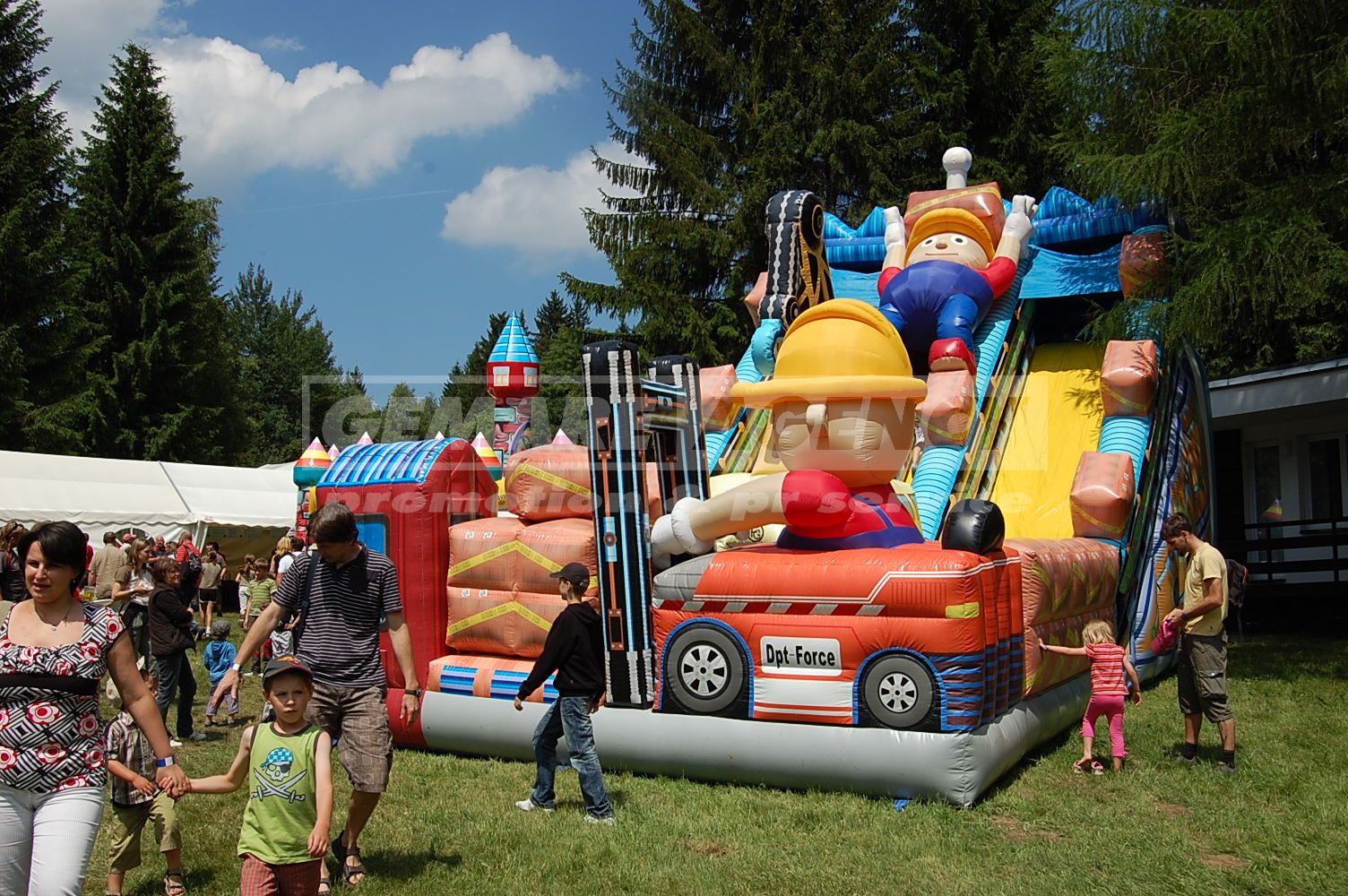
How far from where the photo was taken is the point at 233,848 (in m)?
5.02

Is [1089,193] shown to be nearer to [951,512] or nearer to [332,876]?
[951,512]

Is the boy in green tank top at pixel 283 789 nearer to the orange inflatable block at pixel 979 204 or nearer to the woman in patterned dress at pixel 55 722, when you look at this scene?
the woman in patterned dress at pixel 55 722

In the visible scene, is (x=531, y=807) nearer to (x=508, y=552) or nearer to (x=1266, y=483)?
(x=508, y=552)

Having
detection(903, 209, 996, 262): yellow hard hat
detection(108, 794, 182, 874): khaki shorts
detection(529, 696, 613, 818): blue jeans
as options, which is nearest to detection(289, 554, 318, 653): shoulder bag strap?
detection(108, 794, 182, 874): khaki shorts

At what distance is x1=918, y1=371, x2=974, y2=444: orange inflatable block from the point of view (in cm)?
920

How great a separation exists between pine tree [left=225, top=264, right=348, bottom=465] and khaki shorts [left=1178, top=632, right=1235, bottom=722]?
110ft

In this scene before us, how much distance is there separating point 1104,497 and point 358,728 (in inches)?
224

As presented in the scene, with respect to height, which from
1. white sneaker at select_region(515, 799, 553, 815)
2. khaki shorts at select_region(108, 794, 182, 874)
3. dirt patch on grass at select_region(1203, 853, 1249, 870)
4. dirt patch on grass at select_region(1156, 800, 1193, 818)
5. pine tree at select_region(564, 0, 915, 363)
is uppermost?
pine tree at select_region(564, 0, 915, 363)

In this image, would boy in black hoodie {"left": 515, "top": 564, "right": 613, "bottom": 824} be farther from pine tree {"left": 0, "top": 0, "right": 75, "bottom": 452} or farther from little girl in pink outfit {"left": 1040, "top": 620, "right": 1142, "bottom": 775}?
pine tree {"left": 0, "top": 0, "right": 75, "bottom": 452}

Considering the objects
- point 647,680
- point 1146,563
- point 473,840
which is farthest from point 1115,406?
point 473,840

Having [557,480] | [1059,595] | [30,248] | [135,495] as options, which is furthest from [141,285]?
[1059,595]

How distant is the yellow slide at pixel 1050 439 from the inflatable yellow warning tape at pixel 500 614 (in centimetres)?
437

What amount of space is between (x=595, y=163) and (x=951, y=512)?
56.2ft

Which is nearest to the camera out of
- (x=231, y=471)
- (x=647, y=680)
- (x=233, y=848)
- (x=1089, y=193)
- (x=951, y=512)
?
(x=233, y=848)
